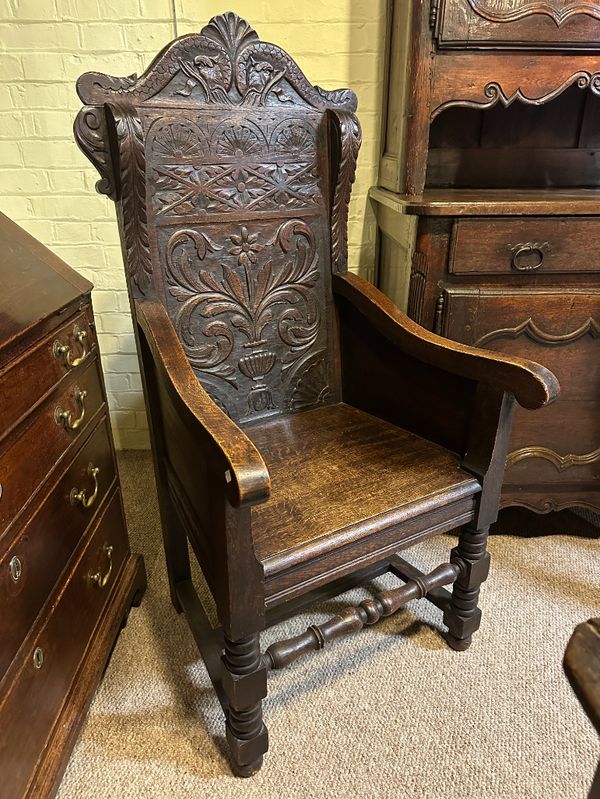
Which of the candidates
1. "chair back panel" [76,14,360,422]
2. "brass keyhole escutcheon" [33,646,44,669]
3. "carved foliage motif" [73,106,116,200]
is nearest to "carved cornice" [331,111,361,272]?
"chair back panel" [76,14,360,422]

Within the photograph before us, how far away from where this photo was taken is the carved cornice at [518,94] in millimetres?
1405

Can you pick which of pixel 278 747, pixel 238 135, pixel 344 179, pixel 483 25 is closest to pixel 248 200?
pixel 238 135

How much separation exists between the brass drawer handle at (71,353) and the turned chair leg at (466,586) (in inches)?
35.8

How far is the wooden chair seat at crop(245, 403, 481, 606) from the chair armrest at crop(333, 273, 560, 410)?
8.3 inches

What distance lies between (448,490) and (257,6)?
153 cm

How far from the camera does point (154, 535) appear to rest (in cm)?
181

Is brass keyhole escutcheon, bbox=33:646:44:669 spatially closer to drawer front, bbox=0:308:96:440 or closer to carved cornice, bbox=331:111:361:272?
drawer front, bbox=0:308:96:440

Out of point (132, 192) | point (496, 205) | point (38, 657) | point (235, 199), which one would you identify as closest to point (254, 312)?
point (235, 199)

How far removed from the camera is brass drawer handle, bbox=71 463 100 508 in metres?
→ 1.12

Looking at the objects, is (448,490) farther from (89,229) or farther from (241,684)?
(89,229)

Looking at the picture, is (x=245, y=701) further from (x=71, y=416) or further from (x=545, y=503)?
(x=545, y=503)

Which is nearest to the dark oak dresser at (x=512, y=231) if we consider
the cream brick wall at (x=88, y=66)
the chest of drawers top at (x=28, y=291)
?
the cream brick wall at (x=88, y=66)

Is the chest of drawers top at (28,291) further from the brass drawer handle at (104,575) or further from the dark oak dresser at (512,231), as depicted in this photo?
the dark oak dresser at (512,231)

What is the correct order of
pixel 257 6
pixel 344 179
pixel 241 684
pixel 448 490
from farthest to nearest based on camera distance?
pixel 257 6, pixel 344 179, pixel 448 490, pixel 241 684
